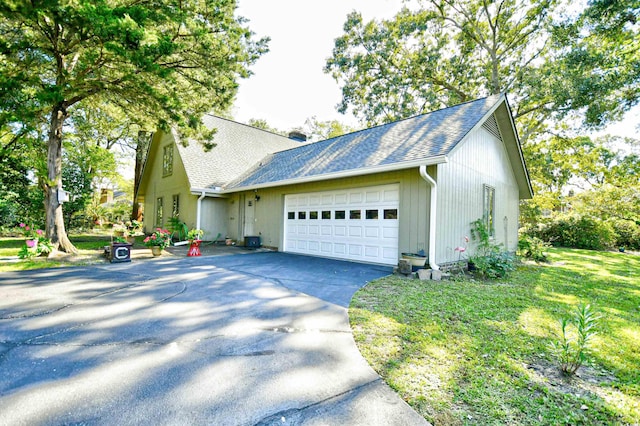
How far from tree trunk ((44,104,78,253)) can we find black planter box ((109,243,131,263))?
173 centimetres

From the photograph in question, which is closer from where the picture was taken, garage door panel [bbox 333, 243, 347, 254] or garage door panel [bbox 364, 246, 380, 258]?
garage door panel [bbox 364, 246, 380, 258]

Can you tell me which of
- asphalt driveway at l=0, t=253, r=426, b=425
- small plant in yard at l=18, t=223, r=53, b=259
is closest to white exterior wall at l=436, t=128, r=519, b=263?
asphalt driveway at l=0, t=253, r=426, b=425

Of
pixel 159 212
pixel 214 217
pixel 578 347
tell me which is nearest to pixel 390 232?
pixel 578 347

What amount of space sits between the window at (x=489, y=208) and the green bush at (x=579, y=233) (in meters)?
7.95

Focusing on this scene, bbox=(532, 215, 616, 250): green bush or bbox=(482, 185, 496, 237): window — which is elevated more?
bbox=(482, 185, 496, 237): window

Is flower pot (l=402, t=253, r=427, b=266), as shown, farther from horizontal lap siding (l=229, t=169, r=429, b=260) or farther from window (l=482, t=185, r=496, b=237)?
window (l=482, t=185, r=496, b=237)

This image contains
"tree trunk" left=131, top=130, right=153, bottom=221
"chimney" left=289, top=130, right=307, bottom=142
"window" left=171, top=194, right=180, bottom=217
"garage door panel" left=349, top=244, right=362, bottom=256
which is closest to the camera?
"garage door panel" left=349, top=244, right=362, bottom=256

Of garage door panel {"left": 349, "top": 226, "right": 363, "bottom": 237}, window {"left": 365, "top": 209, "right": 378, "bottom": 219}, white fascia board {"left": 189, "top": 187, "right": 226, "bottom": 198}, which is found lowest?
garage door panel {"left": 349, "top": 226, "right": 363, "bottom": 237}

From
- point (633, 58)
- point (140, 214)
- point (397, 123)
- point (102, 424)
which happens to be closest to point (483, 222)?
point (397, 123)

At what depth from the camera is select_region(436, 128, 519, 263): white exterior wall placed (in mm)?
7523

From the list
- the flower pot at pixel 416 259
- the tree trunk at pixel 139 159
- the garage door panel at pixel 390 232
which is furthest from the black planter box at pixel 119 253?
the tree trunk at pixel 139 159

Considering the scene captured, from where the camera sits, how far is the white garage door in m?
8.17

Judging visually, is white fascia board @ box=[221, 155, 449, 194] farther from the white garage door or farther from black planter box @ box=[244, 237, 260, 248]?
black planter box @ box=[244, 237, 260, 248]

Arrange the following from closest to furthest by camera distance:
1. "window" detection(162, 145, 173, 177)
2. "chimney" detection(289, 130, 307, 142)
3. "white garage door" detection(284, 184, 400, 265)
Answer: "white garage door" detection(284, 184, 400, 265) < "window" detection(162, 145, 173, 177) < "chimney" detection(289, 130, 307, 142)
